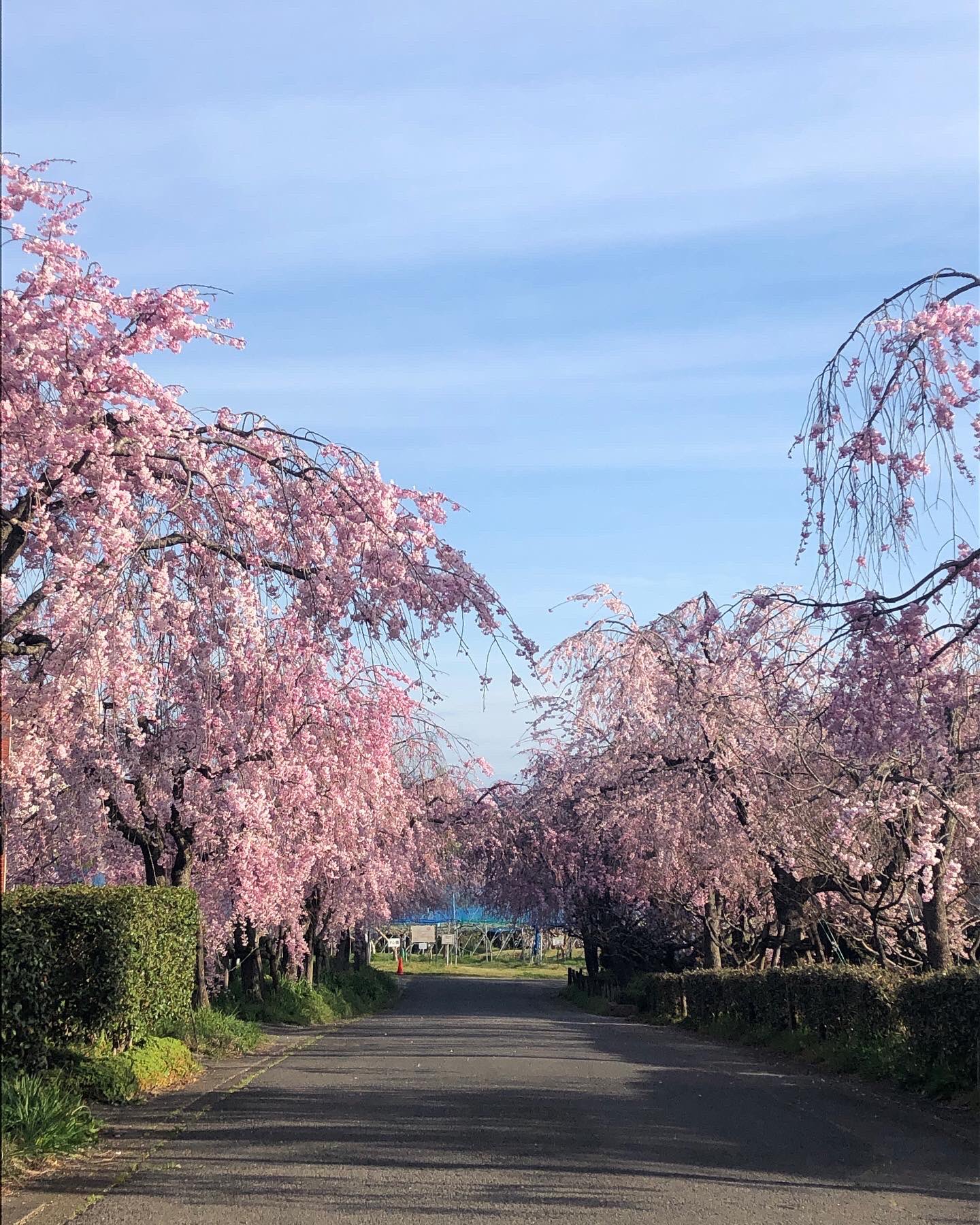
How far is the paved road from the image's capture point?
293 inches

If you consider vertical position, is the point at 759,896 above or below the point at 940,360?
below

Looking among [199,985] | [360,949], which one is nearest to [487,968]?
[360,949]

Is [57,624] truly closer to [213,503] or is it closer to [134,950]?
[213,503]

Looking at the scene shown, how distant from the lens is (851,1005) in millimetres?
16797

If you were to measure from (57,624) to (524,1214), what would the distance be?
206 inches

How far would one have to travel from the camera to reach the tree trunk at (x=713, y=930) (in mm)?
27156

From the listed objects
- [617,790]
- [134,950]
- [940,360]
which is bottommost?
[134,950]

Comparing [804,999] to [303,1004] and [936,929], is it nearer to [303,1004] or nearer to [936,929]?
[936,929]

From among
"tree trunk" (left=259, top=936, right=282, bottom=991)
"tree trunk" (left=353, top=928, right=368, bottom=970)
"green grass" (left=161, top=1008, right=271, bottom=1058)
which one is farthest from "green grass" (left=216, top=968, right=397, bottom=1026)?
"tree trunk" (left=353, top=928, right=368, bottom=970)

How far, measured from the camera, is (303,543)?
33.2 feet

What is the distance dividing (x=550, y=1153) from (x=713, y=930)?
18964 millimetres

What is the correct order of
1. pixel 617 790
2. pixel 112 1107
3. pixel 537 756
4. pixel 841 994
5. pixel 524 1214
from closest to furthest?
1. pixel 524 1214
2. pixel 112 1107
3. pixel 841 994
4. pixel 617 790
5. pixel 537 756

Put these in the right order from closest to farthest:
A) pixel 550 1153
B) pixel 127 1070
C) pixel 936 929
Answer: pixel 550 1153, pixel 127 1070, pixel 936 929

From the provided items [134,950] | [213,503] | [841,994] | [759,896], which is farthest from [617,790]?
[213,503]
